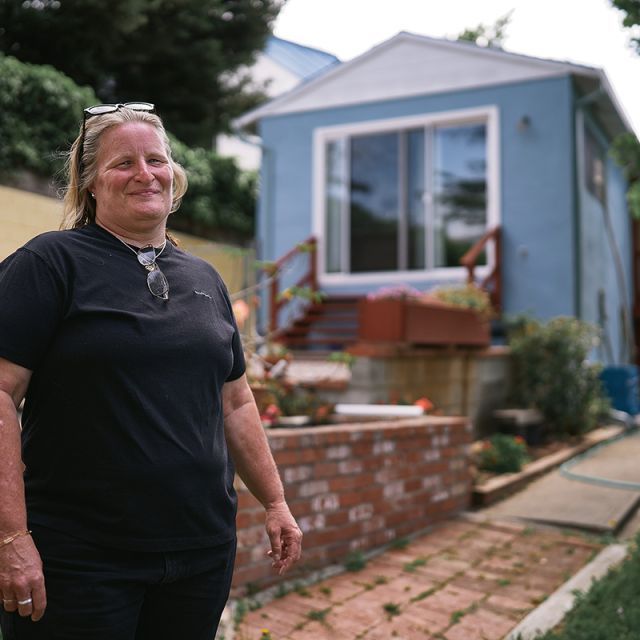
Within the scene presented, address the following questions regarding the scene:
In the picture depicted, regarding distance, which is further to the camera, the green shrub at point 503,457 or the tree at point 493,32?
the tree at point 493,32

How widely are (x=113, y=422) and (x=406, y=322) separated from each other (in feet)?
15.7

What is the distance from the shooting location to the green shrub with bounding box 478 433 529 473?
610 centimetres

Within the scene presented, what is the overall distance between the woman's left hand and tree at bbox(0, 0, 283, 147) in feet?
27.1

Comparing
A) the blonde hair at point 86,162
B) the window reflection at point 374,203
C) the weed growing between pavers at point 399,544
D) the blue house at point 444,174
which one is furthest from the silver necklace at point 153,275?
the window reflection at point 374,203

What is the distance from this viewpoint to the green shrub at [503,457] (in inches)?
240

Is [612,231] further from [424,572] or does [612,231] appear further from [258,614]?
[258,614]

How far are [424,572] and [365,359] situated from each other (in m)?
2.35

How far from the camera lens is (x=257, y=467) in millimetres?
1869

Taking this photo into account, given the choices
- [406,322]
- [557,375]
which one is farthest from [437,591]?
[557,375]

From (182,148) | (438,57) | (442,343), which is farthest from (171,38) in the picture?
(442,343)

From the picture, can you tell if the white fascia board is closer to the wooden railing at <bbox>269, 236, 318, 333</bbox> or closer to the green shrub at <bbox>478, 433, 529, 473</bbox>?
the wooden railing at <bbox>269, 236, 318, 333</bbox>

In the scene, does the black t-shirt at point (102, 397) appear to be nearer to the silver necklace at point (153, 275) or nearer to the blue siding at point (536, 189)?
the silver necklace at point (153, 275)

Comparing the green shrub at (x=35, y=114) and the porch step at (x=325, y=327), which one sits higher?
the green shrub at (x=35, y=114)

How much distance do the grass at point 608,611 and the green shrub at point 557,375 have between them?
14.0ft
